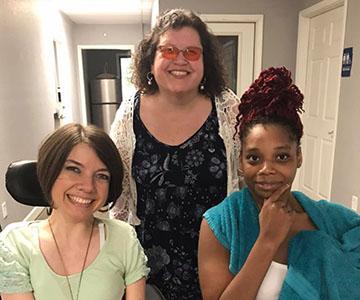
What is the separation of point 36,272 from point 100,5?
5.47 metres

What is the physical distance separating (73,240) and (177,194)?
0.40 meters

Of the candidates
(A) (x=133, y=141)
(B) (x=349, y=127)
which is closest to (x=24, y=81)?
(A) (x=133, y=141)

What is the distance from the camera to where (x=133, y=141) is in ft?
4.30

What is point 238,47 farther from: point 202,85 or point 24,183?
point 24,183

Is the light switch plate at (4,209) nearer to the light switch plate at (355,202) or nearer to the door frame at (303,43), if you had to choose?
the light switch plate at (355,202)

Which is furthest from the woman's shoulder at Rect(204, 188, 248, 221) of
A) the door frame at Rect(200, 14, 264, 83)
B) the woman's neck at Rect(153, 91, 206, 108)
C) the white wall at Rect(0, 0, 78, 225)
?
the door frame at Rect(200, 14, 264, 83)

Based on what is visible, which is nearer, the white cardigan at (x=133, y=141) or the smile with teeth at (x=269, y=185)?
the smile with teeth at (x=269, y=185)

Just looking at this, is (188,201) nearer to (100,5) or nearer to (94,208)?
(94,208)

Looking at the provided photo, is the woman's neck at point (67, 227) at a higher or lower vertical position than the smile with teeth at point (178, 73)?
lower

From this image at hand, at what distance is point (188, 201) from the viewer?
50.6 inches

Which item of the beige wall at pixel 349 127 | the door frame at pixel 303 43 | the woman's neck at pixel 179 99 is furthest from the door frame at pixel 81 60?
the woman's neck at pixel 179 99

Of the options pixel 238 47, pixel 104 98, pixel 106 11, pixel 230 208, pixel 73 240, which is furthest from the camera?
pixel 104 98

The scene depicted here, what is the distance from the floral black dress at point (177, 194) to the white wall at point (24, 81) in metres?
2.06

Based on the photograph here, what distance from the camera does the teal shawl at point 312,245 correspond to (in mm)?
818
